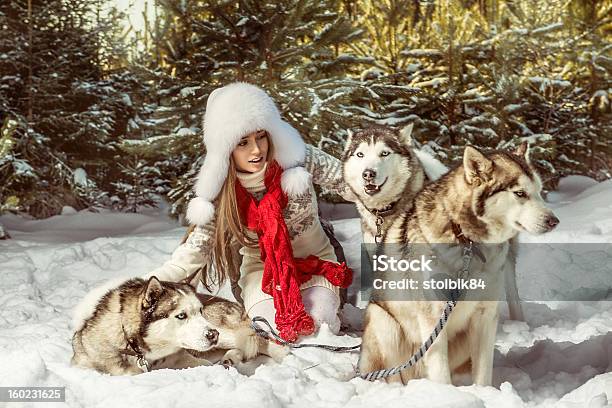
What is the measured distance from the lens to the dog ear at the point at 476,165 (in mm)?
1576

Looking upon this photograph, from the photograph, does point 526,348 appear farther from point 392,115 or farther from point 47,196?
point 47,196

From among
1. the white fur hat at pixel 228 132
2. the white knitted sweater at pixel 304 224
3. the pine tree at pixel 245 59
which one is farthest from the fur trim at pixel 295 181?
the pine tree at pixel 245 59

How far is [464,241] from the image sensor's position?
1.64m

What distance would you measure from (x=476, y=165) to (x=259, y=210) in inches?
47.5

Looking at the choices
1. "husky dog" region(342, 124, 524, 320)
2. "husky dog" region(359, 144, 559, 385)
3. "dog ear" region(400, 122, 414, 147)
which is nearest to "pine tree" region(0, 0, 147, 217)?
"husky dog" region(342, 124, 524, 320)

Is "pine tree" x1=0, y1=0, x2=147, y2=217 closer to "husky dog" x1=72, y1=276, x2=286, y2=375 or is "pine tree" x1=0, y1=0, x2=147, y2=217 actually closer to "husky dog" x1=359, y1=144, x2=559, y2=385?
"husky dog" x1=72, y1=276, x2=286, y2=375

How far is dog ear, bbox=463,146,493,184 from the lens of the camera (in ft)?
5.17

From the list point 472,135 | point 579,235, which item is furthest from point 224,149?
point 472,135

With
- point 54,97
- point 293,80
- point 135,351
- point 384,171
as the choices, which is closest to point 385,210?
point 384,171

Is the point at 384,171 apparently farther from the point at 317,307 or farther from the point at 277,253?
the point at 317,307

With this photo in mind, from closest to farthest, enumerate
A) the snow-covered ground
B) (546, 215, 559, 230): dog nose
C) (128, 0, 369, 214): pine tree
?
(546, 215, 559, 230): dog nose
the snow-covered ground
(128, 0, 369, 214): pine tree

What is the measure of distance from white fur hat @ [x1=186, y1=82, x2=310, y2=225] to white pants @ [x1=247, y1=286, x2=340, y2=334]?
56 centimetres

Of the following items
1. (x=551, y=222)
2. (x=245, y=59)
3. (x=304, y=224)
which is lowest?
(x=304, y=224)

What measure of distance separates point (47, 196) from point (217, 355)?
6.11 m
